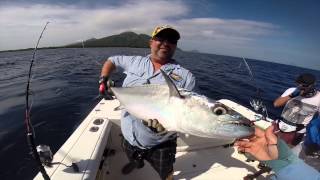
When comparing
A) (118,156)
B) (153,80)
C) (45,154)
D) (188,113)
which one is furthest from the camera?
(118,156)

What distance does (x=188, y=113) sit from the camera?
1.79 metres

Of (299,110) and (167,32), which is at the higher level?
(167,32)

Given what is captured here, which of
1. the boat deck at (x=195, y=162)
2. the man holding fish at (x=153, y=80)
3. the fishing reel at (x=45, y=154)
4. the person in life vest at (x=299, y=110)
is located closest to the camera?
the fishing reel at (x=45, y=154)

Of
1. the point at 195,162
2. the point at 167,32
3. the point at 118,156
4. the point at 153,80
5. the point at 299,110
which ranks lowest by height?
the point at 195,162

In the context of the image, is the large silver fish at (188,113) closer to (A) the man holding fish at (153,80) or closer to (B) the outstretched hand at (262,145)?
(B) the outstretched hand at (262,145)

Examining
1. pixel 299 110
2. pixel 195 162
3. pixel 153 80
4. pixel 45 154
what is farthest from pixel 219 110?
pixel 299 110

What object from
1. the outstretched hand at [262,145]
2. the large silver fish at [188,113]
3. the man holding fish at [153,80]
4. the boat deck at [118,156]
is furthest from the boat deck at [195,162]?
the outstretched hand at [262,145]

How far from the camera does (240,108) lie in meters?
4.76

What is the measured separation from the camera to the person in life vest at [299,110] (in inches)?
155

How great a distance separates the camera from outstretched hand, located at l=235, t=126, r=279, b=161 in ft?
5.38

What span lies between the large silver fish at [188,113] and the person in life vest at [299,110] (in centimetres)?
264

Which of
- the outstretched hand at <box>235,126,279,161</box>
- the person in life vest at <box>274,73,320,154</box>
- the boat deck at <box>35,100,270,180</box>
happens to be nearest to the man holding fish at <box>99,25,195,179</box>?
the boat deck at <box>35,100,270,180</box>

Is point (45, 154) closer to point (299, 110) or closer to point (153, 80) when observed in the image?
point (153, 80)

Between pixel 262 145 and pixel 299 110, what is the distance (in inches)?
114
